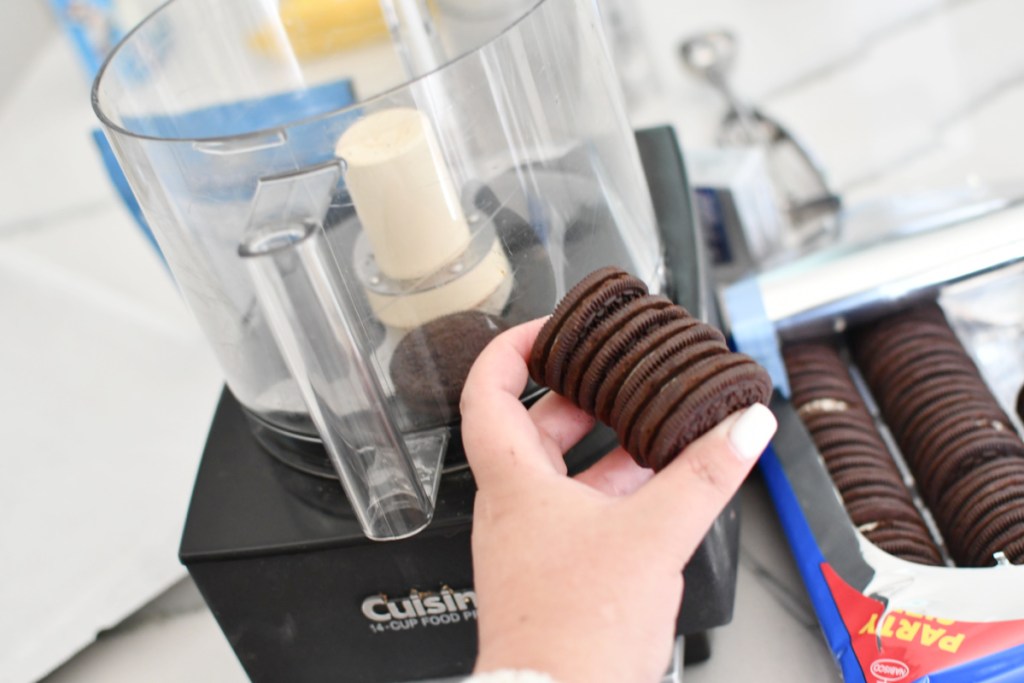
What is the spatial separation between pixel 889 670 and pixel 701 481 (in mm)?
149

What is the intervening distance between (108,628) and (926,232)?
0.54 meters

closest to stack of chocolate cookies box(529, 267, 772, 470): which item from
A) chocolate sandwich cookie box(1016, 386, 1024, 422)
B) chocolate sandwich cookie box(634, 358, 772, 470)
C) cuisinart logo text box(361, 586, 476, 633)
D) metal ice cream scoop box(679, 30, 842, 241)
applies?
chocolate sandwich cookie box(634, 358, 772, 470)

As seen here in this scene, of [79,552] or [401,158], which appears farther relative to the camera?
[79,552]

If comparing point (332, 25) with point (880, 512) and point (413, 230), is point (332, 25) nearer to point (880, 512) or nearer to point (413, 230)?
point (413, 230)

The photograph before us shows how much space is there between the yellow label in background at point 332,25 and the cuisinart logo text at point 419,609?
0.43 meters

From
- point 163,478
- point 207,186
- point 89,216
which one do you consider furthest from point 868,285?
point 89,216

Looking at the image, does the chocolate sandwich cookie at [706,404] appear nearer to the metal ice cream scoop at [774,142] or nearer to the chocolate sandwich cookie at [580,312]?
the chocolate sandwich cookie at [580,312]

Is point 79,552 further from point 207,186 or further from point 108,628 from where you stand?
point 207,186

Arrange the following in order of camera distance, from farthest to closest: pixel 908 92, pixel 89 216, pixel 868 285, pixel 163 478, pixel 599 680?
pixel 89 216, pixel 908 92, pixel 163 478, pixel 868 285, pixel 599 680

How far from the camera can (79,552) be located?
2.01 feet

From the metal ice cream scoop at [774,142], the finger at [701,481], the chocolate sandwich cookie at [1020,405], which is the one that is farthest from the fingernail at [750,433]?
the metal ice cream scoop at [774,142]

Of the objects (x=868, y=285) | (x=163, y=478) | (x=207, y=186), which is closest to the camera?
(x=207, y=186)

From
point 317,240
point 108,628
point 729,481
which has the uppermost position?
point 317,240

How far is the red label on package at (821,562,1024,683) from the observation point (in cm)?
37
